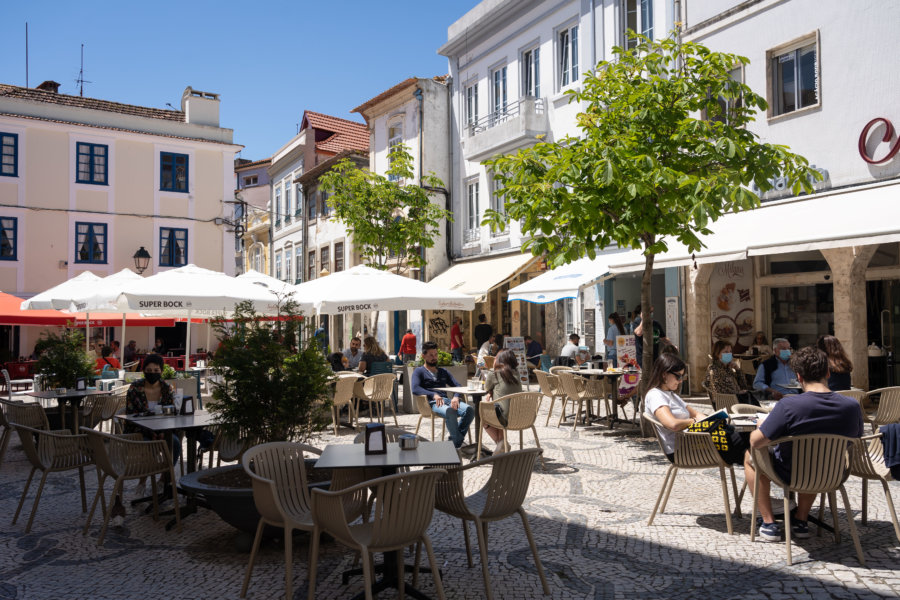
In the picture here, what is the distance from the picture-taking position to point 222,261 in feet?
90.1

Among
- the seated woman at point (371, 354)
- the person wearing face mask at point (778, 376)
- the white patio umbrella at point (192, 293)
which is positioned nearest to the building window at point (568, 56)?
the seated woman at point (371, 354)

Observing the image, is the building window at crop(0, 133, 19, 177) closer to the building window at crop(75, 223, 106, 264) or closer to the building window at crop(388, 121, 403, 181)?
the building window at crop(75, 223, 106, 264)

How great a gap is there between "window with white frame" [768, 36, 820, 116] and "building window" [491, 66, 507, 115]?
9067mm

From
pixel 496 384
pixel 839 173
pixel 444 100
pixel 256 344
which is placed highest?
pixel 444 100

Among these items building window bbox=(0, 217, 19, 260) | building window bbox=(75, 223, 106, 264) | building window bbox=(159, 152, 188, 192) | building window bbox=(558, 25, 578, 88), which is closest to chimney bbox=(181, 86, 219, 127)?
building window bbox=(159, 152, 188, 192)

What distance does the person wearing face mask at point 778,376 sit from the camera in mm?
9164

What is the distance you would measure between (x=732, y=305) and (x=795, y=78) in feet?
14.7

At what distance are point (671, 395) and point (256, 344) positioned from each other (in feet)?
11.5

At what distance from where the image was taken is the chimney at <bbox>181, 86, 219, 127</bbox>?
27.5 m

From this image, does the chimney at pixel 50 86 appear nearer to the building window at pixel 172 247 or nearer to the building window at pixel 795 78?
the building window at pixel 172 247

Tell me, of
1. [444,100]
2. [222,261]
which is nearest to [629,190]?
[444,100]

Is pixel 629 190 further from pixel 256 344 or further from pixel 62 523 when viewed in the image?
pixel 62 523

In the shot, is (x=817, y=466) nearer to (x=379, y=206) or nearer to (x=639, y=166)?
(x=639, y=166)

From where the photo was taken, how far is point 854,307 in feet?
39.0
